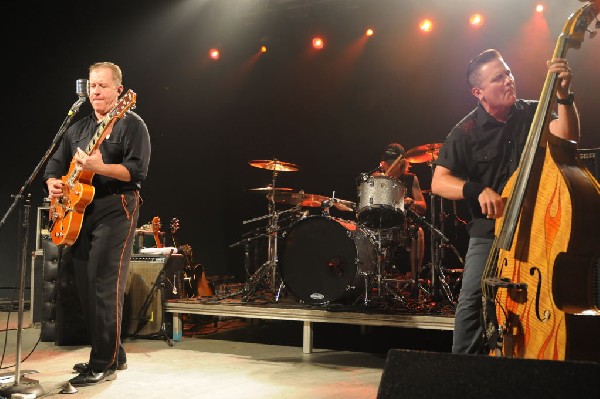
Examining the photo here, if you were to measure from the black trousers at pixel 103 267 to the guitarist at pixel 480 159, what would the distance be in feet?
7.06

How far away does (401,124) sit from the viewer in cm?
884

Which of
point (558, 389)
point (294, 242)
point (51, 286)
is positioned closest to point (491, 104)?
point (558, 389)

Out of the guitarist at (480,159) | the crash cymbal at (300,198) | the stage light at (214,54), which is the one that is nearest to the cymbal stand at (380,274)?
the crash cymbal at (300,198)

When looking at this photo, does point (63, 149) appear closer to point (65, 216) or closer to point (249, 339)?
point (65, 216)

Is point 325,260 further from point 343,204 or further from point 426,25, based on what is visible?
point 426,25

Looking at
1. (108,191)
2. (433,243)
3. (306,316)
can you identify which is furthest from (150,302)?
(433,243)

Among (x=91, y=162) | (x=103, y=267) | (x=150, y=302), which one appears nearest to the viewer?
(x=91, y=162)

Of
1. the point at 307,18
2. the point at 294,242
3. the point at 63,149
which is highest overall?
the point at 307,18

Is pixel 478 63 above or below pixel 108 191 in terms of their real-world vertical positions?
above

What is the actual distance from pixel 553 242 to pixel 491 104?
106 centimetres

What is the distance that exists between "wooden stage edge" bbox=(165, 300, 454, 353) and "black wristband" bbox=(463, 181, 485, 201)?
2.25 meters

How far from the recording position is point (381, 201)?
5793 mm

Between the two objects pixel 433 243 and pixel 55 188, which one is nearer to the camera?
pixel 55 188

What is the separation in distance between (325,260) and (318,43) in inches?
176
